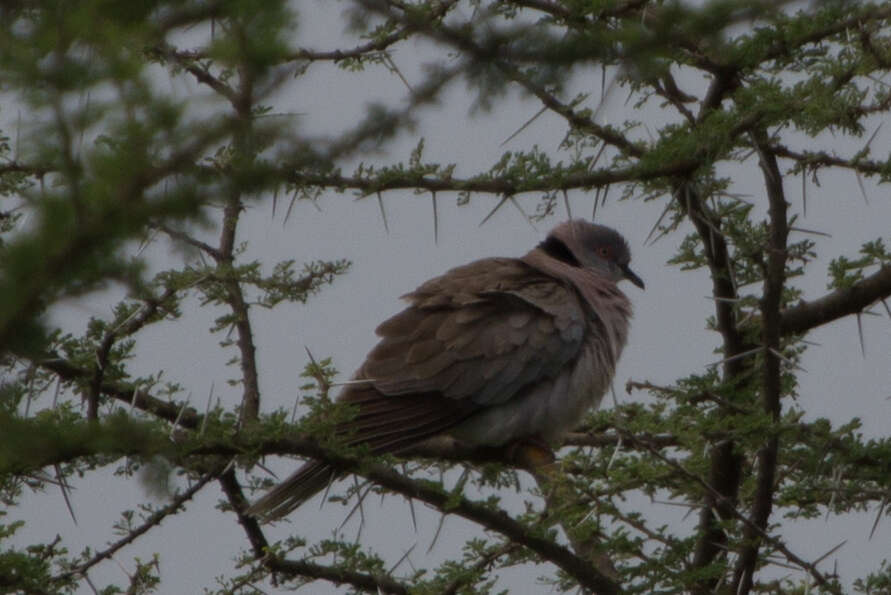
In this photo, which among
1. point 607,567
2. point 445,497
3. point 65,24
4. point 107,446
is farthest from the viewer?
point 607,567

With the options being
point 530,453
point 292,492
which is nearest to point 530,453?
point 530,453

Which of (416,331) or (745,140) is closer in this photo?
(745,140)

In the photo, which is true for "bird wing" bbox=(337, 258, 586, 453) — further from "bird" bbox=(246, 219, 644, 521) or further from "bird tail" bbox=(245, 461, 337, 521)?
"bird tail" bbox=(245, 461, 337, 521)

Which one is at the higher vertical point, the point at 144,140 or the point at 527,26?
the point at 527,26

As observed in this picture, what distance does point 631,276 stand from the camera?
24.0 feet

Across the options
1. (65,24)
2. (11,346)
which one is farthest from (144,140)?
(11,346)

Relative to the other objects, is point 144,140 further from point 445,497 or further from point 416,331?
point 416,331

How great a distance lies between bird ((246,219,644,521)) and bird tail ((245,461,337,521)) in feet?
1.58

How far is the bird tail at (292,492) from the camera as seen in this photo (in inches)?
191

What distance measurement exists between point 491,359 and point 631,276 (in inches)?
66.6

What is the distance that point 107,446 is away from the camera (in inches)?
85.9

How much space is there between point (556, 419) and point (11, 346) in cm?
421

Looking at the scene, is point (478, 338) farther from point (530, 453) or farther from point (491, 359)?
point (530, 453)

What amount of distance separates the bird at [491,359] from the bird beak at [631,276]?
0.95 metres
